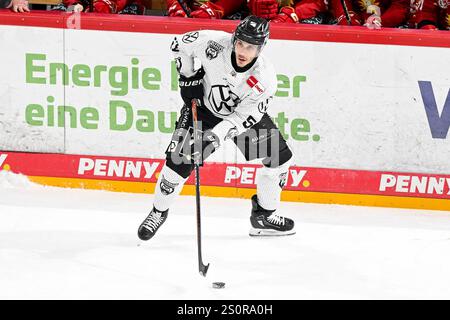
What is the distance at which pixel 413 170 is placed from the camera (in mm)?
6703

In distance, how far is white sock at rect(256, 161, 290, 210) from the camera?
6.09m

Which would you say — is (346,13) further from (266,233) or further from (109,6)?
(266,233)

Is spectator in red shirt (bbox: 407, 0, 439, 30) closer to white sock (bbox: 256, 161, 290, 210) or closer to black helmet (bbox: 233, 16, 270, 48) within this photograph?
white sock (bbox: 256, 161, 290, 210)

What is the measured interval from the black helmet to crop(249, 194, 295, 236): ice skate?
3.81 feet

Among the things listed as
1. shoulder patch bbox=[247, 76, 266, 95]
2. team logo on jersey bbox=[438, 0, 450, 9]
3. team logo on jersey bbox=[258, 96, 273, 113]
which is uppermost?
team logo on jersey bbox=[438, 0, 450, 9]

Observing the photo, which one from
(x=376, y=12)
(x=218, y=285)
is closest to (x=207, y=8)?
(x=376, y=12)

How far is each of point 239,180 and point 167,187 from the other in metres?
1.12

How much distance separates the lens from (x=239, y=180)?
22.5 ft

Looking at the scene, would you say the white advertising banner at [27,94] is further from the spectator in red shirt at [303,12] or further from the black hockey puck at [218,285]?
the black hockey puck at [218,285]

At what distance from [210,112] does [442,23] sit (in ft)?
6.94

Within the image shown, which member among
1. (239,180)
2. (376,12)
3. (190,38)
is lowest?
(239,180)

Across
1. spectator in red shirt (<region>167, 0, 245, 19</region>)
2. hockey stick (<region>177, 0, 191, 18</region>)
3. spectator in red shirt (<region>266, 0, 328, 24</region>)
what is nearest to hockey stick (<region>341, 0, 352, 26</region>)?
spectator in red shirt (<region>266, 0, 328, 24</region>)

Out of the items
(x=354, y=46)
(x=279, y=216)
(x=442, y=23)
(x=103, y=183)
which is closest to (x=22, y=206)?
(x=103, y=183)

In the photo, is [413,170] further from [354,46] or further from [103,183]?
[103,183]
